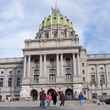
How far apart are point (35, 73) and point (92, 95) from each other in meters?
18.2

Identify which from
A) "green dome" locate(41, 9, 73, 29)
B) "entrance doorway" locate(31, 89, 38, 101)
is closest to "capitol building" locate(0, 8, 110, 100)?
"entrance doorway" locate(31, 89, 38, 101)

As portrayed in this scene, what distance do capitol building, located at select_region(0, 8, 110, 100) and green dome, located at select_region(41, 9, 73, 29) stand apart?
13.4 meters

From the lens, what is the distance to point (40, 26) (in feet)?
300

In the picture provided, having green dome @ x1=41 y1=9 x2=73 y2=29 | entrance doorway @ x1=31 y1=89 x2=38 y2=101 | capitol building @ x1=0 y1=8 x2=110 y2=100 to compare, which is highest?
green dome @ x1=41 y1=9 x2=73 y2=29

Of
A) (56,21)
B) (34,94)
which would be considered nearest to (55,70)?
(34,94)

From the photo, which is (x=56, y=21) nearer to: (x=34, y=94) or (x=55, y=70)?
(x=55, y=70)

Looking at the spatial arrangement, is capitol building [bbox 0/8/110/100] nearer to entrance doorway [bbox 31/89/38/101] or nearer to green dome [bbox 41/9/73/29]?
entrance doorway [bbox 31/89/38/101]

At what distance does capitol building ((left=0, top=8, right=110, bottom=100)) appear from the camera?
6562 cm

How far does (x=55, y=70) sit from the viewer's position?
6794 centimetres

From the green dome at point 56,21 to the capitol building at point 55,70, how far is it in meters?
13.4

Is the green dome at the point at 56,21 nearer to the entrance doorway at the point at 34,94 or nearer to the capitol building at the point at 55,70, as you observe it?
the capitol building at the point at 55,70

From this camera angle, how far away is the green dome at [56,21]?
87.8 m

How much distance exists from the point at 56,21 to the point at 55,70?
82.1ft

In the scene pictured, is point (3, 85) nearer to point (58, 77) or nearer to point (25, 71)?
point (25, 71)
